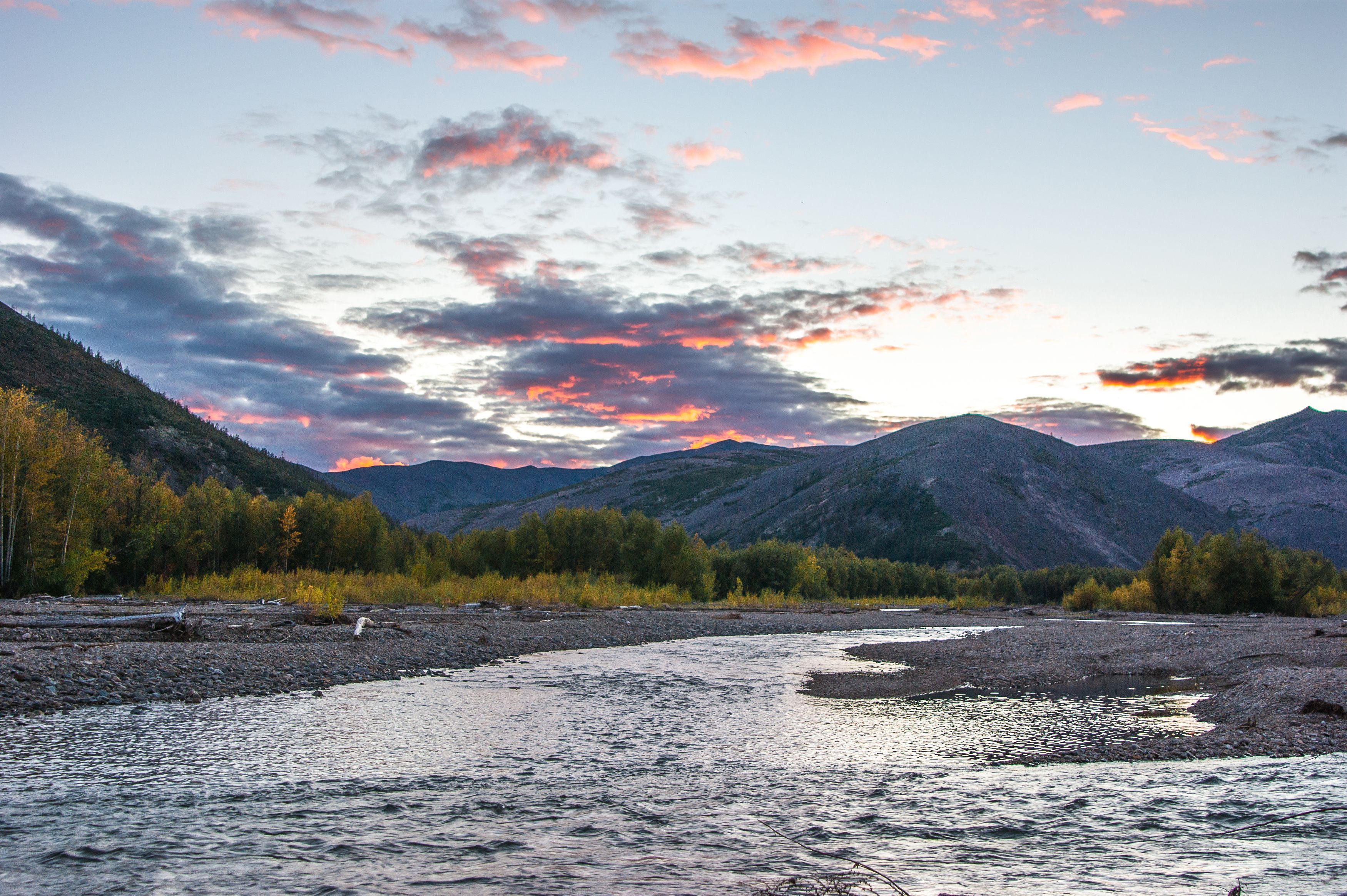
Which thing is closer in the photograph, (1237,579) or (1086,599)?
(1237,579)

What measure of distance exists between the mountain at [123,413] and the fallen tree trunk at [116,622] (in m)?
87.5

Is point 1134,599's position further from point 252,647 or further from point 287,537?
point 252,647

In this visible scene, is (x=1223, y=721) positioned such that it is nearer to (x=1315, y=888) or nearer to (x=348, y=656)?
(x=1315, y=888)

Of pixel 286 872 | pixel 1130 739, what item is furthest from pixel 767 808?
pixel 1130 739

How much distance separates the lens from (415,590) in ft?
169

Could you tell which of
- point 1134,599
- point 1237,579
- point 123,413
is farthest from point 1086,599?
point 123,413

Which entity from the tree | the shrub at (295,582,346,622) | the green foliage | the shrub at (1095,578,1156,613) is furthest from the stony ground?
the shrub at (1095,578,1156,613)

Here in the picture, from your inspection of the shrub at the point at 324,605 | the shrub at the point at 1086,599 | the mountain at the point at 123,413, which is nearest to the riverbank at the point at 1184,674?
the shrub at the point at 324,605

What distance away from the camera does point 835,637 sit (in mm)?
46344

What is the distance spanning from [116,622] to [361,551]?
3767cm

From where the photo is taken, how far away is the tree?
2283 inches

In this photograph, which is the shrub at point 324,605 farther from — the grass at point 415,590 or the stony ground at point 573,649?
the stony ground at point 573,649

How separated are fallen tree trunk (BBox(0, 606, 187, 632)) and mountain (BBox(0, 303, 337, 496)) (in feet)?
287

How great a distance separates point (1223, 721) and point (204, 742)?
19981 mm
